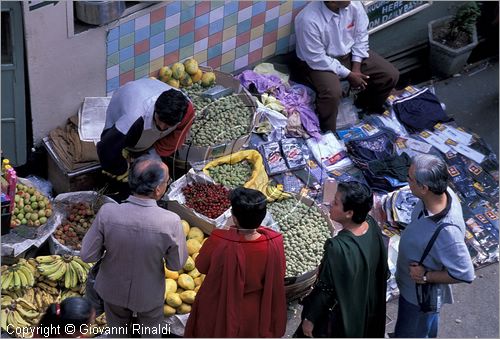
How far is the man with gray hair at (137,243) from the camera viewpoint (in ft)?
15.8

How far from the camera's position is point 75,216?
254 inches

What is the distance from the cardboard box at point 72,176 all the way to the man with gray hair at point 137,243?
1571mm

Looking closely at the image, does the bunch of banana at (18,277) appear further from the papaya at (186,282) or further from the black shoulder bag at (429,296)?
the black shoulder bag at (429,296)

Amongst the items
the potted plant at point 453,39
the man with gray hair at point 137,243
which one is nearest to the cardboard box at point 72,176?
the man with gray hair at point 137,243

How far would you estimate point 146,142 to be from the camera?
6.13 m

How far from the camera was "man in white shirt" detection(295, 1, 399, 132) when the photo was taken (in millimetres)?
7496

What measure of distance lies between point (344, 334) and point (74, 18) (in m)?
3.19

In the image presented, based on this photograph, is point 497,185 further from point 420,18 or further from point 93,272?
point 93,272

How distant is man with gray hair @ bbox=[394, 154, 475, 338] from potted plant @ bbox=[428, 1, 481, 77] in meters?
3.89

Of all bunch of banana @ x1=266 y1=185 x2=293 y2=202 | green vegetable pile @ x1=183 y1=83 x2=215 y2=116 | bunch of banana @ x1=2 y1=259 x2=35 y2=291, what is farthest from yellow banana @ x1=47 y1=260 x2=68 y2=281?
green vegetable pile @ x1=183 y1=83 x2=215 y2=116

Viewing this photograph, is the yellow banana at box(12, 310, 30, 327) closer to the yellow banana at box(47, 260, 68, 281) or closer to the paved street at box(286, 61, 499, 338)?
the yellow banana at box(47, 260, 68, 281)

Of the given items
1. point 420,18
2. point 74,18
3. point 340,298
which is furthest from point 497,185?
point 74,18

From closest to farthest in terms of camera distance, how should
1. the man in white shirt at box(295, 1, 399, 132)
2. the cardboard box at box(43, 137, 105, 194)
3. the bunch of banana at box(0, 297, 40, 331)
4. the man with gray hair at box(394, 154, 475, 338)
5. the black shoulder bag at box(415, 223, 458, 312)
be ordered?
the man with gray hair at box(394, 154, 475, 338) < the black shoulder bag at box(415, 223, 458, 312) < the bunch of banana at box(0, 297, 40, 331) < the cardboard box at box(43, 137, 105, 194) < the man in white shirt at box(295, 1, 399, 132)

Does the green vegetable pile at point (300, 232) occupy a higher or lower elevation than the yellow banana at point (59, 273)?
higher
